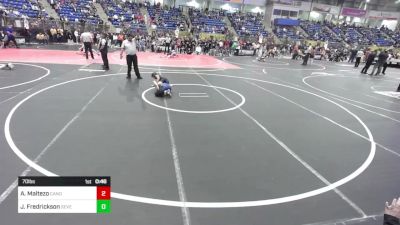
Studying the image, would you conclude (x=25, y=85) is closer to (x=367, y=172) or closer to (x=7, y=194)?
(x=7, y=194)

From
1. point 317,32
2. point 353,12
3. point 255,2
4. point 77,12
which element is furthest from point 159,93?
point 353,12

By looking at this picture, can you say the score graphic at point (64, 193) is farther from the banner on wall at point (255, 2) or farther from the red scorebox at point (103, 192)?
the banner on wall at point (255, 2)

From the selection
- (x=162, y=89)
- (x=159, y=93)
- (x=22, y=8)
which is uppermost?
(x=22, y=8)

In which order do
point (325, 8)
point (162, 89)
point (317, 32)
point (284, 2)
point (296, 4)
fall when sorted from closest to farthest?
point (162, 89), point (317, 32), point (284, 2), point (296, 4), point (325, 8)

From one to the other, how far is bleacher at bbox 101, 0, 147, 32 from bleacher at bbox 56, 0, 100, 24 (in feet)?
6.14

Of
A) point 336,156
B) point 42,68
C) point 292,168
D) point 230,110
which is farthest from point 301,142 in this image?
point 42,68

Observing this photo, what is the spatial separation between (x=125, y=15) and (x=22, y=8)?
33.4 feet

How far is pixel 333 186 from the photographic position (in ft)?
14.6

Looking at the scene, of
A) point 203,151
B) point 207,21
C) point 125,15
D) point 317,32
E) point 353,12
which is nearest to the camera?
point 203,151

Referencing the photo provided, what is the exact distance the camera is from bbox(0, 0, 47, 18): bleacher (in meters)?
24.1

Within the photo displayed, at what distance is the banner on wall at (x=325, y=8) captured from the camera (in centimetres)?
4728

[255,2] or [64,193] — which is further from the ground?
[255,2]

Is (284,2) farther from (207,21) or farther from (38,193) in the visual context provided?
(38,193)

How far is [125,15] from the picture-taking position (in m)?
32.2
